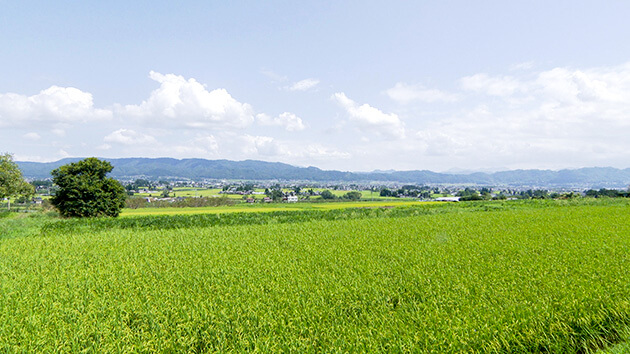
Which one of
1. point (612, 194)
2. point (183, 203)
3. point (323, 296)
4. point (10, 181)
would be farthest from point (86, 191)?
point (612, 194)

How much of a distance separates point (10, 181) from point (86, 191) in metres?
18.3

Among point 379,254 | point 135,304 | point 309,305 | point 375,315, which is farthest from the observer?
point 379,254

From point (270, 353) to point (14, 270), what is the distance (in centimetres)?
969

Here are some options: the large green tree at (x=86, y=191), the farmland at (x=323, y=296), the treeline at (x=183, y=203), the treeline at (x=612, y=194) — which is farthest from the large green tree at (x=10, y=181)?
the treeline at (x=612, y=194)

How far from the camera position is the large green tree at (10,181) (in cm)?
4112

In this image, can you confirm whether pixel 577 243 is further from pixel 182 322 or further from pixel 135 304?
pixel 135 304

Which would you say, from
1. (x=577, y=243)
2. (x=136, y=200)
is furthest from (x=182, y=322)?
(x=136, y=200)

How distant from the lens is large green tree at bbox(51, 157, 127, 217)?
3234 cm

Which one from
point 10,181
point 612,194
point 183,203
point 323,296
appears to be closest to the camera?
point 323,296

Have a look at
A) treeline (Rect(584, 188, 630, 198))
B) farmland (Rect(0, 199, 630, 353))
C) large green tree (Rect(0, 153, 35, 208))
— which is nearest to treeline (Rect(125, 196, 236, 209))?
large green tree (Rect(0, 153, 35, 208))

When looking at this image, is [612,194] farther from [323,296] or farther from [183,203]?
[323,296]

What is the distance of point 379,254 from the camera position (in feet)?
33.9

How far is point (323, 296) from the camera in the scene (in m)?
6.05

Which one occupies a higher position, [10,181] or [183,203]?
[10,181]
